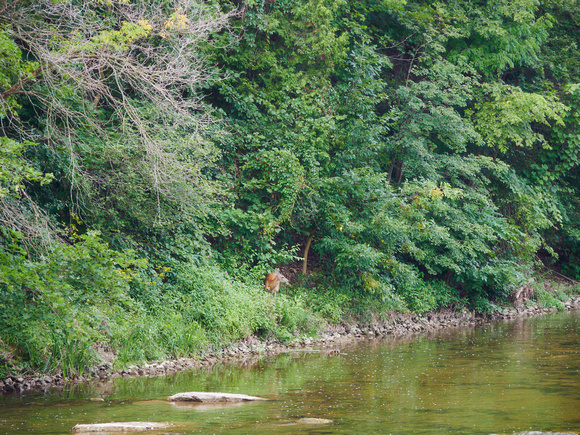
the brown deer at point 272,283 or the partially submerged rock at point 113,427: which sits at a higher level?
the brown deer at point 272,283

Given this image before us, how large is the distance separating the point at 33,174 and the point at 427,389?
6.19 m

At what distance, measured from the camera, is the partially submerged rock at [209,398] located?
8.07 metres

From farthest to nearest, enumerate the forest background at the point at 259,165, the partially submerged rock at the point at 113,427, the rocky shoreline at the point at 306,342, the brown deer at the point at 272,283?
the brown deer at the point at 272,283, the forest background at the point at 259,165, the rocky shoreline at the point at 306,342, the partially submerged rock at the point at 113,427

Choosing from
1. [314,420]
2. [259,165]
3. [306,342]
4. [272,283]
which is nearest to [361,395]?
[314,420]

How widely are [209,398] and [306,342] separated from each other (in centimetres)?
600

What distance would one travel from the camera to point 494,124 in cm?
1870

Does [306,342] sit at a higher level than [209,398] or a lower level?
lower

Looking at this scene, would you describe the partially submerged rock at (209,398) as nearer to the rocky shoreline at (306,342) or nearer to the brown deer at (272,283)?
the rocky shoreline at (306,342)

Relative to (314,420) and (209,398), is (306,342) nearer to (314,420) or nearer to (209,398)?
(209,398)

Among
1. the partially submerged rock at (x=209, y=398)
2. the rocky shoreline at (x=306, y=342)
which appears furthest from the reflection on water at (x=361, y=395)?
the rocky shoreline at (x=306, y=342)

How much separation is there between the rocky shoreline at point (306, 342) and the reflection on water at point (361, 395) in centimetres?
50

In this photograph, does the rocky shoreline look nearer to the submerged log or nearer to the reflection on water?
the reflection on water

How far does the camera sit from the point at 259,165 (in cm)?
1520

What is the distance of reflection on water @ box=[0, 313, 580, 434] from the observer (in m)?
6.82
